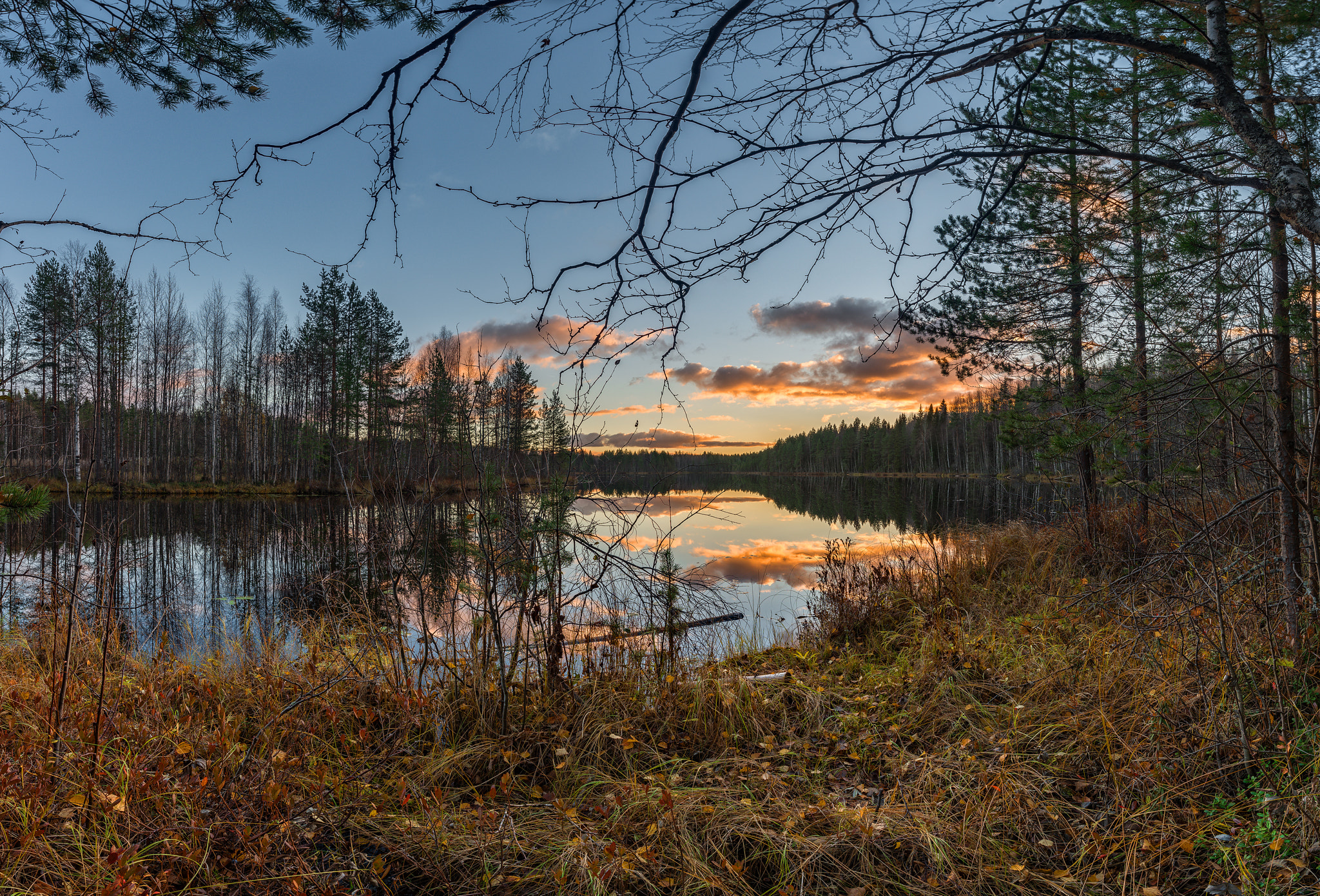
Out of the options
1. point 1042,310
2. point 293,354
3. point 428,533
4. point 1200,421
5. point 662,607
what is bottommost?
point 662,607

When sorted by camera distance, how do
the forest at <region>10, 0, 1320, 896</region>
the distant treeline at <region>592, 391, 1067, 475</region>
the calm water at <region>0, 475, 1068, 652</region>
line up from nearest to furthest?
the forest at <region>10, 0, 1320, 896</region>, the calm water at <region>0, 475, 1068, 652</region>, the distant treeline at <region>592, 391, 1067, 475</region>

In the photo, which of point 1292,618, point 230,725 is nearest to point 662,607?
point 230,725

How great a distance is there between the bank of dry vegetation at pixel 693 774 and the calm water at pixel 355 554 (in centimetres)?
77

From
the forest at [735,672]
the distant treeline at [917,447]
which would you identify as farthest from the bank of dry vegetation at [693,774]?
the distant treeline at [917,447]

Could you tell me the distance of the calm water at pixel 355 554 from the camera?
13.8 ft

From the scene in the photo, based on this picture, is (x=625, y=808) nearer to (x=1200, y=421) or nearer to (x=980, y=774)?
(x=980, y=774)

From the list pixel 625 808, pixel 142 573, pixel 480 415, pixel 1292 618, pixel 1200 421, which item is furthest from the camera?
pixel 142 573

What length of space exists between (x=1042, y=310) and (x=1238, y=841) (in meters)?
11.0

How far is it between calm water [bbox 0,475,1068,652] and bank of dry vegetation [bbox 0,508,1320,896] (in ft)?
2.52

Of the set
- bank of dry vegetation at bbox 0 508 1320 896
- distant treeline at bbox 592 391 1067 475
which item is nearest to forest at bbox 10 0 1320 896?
bank of dry vegetation at bbox 0 508 1320 896

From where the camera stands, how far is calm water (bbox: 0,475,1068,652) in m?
4.21

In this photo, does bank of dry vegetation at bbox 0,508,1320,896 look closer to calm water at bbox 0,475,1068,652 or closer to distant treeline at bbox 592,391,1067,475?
calm water at bbox 0,475,1068,652

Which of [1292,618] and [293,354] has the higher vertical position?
[293,354]

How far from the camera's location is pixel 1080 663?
448cm
